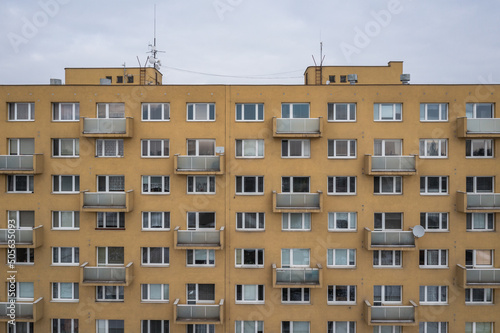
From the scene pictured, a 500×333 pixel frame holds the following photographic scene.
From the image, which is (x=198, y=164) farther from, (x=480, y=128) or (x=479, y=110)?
(x=479, y=110)

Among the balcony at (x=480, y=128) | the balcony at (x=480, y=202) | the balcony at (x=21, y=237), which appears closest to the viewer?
the balcony at (x=480, y=202)

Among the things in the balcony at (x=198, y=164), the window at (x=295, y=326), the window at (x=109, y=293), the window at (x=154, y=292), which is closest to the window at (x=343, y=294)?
the window at (x=295, y=326)

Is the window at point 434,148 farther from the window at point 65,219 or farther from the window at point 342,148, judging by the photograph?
the window at point 65,219

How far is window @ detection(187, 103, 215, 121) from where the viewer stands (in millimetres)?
21047

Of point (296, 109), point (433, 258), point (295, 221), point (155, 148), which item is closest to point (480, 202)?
point (433, 258)

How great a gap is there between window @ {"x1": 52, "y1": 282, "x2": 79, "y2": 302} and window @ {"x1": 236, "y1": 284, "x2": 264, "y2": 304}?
443 inches

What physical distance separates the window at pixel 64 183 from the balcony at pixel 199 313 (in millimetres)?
10575

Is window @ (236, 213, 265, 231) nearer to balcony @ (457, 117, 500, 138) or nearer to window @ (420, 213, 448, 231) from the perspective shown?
window @ (420, 213, 448, 231)

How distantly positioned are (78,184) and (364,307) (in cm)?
2129

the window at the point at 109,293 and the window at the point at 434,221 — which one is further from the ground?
the window at the point at 434,221

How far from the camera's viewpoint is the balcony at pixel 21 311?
2017 centimetres

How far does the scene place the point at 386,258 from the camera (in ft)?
68.9

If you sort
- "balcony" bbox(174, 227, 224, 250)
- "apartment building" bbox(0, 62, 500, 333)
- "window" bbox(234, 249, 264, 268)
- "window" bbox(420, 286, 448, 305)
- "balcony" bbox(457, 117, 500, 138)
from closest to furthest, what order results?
"balcony" bbox(457, 117, 500, 138)
"balcony" bbox(174, 227, 224, 250)
"apartment building" bbox(0, 62, 500, 333)
"window" bbox(420, 286, 448, 305)
"window" bbox(234, 249, 264, 268)

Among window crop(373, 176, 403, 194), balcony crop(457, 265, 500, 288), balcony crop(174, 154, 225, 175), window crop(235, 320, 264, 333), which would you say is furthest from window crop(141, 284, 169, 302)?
balcony crop(457, 265, 500, 288)
